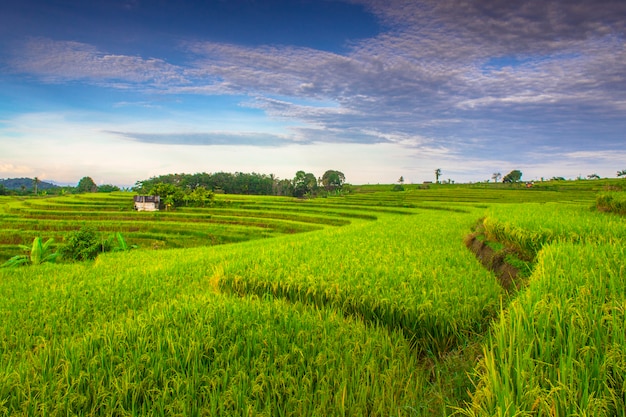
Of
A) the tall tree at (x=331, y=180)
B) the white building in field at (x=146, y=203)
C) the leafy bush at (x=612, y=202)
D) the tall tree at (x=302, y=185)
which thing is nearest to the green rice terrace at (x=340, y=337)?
the leafy bush at (x=612, y=202)

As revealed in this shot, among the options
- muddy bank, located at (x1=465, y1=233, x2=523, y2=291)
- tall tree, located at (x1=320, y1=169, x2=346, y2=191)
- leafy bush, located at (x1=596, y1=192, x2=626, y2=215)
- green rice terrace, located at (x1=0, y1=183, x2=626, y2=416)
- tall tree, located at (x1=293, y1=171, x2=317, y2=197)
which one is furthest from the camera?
tall tree, located at (x1=320, y1=169, x2=346, y2=191)

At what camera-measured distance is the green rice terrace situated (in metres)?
2.00

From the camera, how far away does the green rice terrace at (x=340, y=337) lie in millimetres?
1996

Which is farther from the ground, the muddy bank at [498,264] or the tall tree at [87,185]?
the tall tree at [87,185]

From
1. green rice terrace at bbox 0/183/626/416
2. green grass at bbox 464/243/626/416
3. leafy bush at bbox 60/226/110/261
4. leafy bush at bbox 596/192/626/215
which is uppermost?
leafy bush at bbox 596/192/626/215

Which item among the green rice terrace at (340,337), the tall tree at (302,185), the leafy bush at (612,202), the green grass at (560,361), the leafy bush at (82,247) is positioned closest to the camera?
the green grass at (560,361)

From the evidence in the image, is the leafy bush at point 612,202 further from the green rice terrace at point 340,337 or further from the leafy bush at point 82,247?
the leafy bush at point 82,247

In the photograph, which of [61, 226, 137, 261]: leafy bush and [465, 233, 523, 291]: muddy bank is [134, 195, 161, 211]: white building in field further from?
[465, 233, 523, 291]: muddy bank

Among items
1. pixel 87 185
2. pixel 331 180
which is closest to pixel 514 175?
pixel 331 180

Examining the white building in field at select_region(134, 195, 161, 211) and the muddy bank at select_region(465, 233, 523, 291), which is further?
the white building in field at select_region(134, 195, 161, 211)

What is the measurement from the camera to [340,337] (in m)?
3.37

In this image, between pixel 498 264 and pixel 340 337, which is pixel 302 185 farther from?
pixel 340 337

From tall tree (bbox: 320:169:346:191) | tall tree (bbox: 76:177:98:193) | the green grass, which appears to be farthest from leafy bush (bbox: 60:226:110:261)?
tall tree (bbox: 76:177:98:193)

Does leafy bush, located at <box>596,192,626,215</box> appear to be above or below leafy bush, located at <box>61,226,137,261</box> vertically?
above
